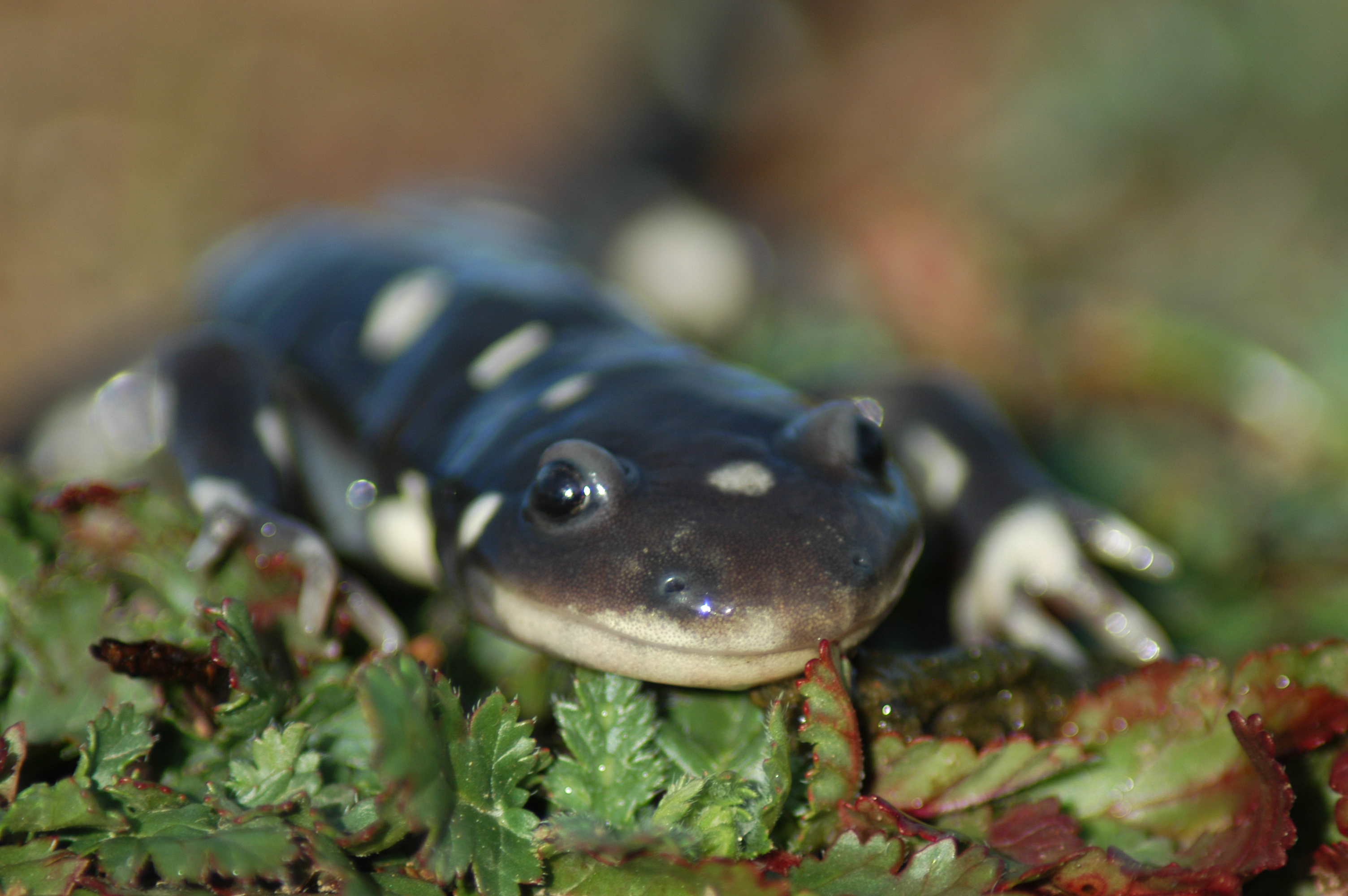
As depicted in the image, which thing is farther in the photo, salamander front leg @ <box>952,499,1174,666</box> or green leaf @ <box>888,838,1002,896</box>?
salamander front leg @ <box>952,499,1174,666</box>

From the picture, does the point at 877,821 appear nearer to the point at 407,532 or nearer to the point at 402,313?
the point at 407,532

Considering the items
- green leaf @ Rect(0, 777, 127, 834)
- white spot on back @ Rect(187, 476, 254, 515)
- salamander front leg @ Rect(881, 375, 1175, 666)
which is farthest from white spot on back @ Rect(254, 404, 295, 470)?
A: salamander front leg @ Rect(881, 375, 1175, 666)

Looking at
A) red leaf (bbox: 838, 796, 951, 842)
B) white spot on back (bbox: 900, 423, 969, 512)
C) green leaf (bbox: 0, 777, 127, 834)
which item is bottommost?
white spot on back (bbox: 900, 423, 969, 512)

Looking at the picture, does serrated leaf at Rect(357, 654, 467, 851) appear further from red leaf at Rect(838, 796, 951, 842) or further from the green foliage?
red leaf at Rect(838, 796, 951, 842)

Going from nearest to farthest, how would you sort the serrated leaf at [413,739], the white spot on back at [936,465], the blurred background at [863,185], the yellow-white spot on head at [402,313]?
the serrated leaf at [413,739] < the white spot on back at [936,465] < the yellow-white spot on head at [402,313] < the blurred background at [863,185]

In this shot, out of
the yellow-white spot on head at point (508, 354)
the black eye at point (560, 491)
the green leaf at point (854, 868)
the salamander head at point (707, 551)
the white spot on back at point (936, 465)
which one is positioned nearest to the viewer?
the green leaf at point (854, 868)

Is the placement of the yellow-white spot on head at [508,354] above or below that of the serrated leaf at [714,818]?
above

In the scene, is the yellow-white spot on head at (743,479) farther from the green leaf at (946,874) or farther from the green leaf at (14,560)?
the green leaf at (14,560)

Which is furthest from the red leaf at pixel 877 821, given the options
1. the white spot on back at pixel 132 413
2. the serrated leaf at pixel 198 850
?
the white spot on back at pixel 132 413
